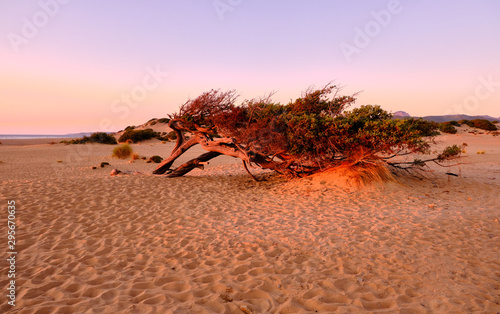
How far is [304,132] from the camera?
36.0 feet

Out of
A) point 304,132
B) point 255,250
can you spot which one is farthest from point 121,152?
point 255,250

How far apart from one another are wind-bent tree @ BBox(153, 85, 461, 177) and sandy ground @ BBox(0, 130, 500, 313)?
156 cm

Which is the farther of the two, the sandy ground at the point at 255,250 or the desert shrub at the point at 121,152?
the desert shrub at the point at 121,152

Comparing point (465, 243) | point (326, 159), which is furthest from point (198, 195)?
point (465, 243)

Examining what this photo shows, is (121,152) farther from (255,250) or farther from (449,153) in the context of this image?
(449,153)

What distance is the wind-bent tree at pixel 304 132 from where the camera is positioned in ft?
33.2

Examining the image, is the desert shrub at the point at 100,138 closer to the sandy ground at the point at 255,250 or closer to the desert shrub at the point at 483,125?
the sandy ground at the point at 255,250

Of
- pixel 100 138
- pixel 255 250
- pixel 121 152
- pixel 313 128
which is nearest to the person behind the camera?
pixel 255 250

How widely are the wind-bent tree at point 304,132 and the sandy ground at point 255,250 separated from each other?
1557mm

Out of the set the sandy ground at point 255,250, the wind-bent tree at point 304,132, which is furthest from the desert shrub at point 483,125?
the sandy ground at point 255,250

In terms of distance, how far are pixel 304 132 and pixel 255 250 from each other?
21.4 feet

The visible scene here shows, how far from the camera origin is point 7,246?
5535 millimetres

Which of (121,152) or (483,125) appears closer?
(121,152)

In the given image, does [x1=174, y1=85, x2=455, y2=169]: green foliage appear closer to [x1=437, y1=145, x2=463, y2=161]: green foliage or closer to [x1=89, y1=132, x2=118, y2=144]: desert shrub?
[x1=437, y1=145, x2=463, y2=161]: green foliage
